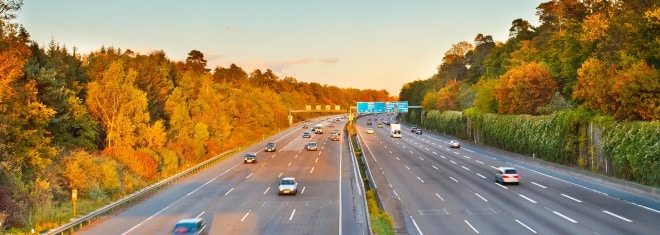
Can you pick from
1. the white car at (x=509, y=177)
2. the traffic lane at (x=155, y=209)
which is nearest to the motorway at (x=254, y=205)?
the traffic lane at (x=155, y=209)

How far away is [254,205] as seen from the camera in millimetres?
36125

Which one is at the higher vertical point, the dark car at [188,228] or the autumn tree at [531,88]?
the autumn tree at [531,88]

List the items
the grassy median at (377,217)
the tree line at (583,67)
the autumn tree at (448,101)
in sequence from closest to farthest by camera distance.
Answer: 1. the grassy median at (377,217)
2. the tree line at (583,67)
3. the autumn tree at (448,101)

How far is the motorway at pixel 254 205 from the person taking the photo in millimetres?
29031

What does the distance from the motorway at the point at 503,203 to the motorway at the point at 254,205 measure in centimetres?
284

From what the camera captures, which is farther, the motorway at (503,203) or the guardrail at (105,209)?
the guardrail at (105,209)

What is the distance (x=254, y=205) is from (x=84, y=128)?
2557 centimetres

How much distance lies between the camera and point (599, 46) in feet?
184

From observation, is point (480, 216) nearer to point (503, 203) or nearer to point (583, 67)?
point (503, 203)

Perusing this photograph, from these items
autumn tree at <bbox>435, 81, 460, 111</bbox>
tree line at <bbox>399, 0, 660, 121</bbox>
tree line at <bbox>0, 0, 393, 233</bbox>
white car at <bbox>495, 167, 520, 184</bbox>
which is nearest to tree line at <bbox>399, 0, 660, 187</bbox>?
tree line at <bbox>399, 0, 660, 121</bbox>

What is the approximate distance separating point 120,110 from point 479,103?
192 feet

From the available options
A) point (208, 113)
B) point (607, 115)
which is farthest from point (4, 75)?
point (208, 113)

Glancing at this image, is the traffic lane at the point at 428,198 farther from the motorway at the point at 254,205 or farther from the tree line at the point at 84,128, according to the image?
the tree line at the point at 84,128

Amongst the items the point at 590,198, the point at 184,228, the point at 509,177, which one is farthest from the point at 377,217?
the point at 509,177
